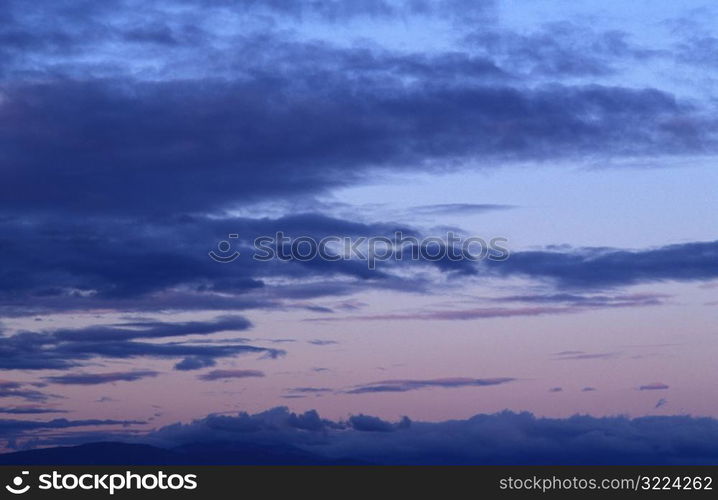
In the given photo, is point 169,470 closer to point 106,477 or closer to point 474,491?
point 106,477

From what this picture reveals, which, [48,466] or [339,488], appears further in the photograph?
[48,466]

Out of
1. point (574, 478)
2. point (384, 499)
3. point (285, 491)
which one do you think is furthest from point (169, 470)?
point (574, 478)

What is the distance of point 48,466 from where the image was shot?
93.2 m

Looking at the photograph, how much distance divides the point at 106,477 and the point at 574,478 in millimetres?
39708

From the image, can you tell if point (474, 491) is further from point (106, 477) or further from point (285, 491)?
point (106, 477)

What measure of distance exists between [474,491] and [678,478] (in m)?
18.3

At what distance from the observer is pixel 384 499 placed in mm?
86500

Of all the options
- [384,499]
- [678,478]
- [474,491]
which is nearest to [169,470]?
[384,499]

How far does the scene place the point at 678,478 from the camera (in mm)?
91625

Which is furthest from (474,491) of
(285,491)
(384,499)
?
(285,491)

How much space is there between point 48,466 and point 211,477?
49.9ft

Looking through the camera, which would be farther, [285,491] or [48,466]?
[48,466]

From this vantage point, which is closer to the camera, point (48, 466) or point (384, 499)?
point (384, 499)

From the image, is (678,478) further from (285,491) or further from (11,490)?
(11,490)
